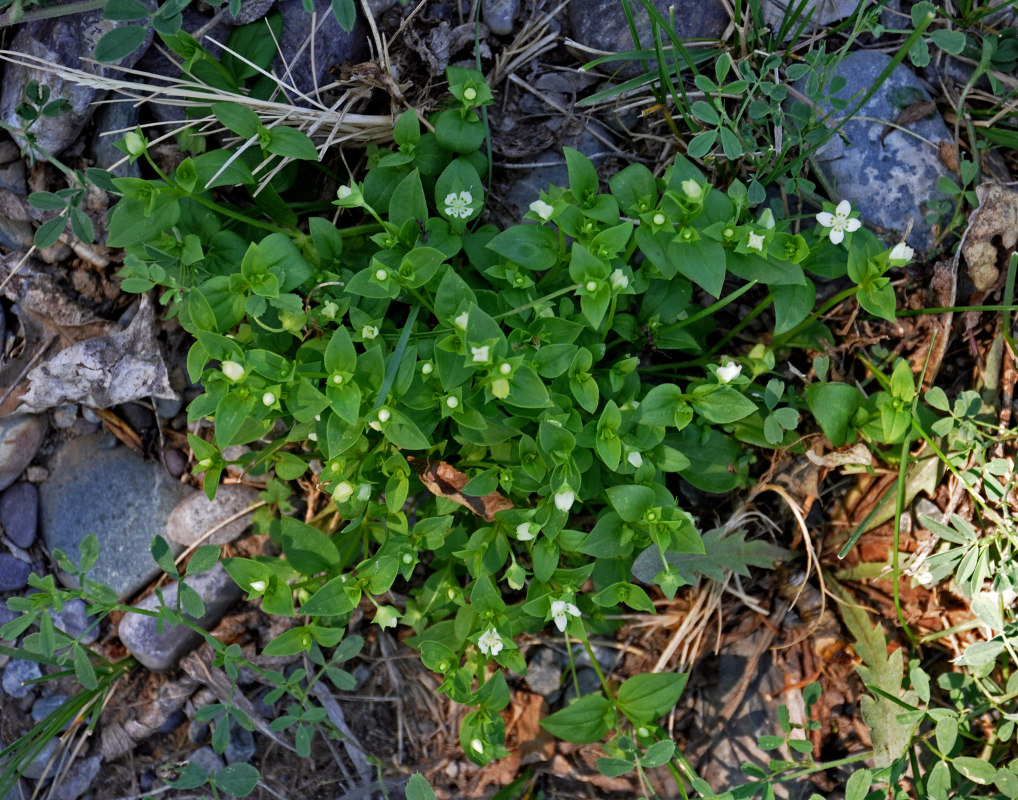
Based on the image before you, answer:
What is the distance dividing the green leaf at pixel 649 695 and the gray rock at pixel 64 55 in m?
3.23

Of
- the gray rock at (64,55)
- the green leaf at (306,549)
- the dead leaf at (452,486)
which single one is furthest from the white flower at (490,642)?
the gray rock at (64,55)

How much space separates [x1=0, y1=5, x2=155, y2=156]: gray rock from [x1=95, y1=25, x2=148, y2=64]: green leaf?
447mm

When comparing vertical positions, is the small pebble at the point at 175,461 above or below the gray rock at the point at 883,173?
below

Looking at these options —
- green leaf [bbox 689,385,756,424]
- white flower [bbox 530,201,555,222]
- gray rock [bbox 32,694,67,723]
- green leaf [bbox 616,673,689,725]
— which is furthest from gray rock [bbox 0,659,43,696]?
green leaf [bbox 689,385,756,424]

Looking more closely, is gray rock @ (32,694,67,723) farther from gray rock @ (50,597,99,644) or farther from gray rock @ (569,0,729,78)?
gray rock @ (569,0,729,78)

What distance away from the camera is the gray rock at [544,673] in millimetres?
3664

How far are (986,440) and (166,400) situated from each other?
363cm

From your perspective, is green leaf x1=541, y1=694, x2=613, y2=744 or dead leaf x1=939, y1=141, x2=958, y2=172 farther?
dead leaf x1=939, y1=141, x2=958, y2=172

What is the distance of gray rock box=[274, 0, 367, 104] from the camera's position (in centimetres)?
344

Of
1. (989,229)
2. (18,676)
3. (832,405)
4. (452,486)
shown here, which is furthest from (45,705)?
(989,229)

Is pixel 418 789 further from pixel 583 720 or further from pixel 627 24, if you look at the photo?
pixel 627 24

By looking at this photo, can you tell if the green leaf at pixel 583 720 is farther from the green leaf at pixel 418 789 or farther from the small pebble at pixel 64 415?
the small pebble at pixel 64 415

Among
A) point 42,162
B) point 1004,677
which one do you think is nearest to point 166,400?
point 42,162

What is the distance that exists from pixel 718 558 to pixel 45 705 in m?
3.20
